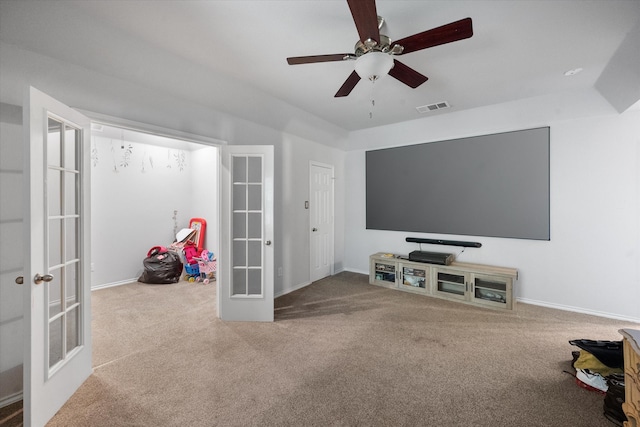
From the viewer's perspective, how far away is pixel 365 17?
4.95 feet

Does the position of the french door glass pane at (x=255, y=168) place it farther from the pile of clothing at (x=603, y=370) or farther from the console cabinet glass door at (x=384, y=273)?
the pile of clothing at (x=603, y=370)

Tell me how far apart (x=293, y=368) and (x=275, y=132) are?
2935 millimetres

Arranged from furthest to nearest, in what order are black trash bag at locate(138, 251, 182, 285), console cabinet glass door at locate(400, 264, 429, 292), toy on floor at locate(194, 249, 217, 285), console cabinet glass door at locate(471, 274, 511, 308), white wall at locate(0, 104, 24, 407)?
toy on floor at locate(194, 249, 217, 285) → black trash bag at locate(138, 251, 182, 285) → console cabinet glass door at locate(400, 264, 429, 292) → console cabinet glass door at locate(471, 274, 511, 308) → white wall at locate(0, 104, 24, 407)

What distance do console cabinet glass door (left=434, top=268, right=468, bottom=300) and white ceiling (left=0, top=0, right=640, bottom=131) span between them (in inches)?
94.0

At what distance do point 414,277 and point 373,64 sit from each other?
126 inches

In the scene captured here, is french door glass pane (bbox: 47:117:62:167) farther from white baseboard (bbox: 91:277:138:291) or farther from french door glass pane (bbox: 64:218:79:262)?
white baseboard (bbox: 91:277:138:291)

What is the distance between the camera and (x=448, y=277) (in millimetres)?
3832

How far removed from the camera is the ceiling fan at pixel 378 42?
1.50 metres

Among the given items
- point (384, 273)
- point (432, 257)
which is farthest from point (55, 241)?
point (432, 257)

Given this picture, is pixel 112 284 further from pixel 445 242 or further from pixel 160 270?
pixel 445 242

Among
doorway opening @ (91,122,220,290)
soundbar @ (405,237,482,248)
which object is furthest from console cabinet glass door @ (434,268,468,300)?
doorway opening @ (91,122,220,290)

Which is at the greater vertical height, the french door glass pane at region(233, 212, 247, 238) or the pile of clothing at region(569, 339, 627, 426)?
the french door glass pane at region(233, 212, 247, 238)

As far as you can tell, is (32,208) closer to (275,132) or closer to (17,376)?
(17,376)

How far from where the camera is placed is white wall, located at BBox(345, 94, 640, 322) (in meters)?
3.07
